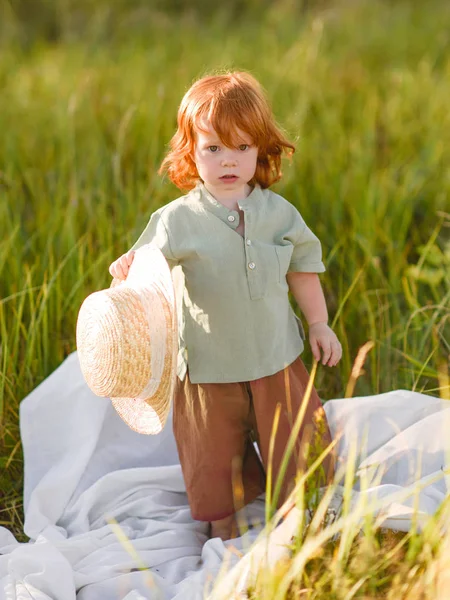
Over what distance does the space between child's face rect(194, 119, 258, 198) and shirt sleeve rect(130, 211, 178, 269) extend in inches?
5.7

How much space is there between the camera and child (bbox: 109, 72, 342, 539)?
73.4 inches

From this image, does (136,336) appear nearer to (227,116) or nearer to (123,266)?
(123,266)

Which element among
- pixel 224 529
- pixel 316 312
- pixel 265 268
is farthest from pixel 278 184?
pixel 224 529

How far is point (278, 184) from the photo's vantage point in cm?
326

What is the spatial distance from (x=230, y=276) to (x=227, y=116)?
0.35 metres

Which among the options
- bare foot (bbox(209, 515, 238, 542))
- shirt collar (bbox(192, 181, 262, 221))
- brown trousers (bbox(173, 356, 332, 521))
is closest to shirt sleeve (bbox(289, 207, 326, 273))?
shirt collar (bbox(192, 181, 262, 221))

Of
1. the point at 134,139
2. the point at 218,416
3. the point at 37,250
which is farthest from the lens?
the point at 134,139

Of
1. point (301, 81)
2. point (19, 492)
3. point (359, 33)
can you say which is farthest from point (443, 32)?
point (19, 492)

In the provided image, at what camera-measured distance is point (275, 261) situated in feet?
6.26

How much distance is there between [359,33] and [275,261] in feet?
15.6

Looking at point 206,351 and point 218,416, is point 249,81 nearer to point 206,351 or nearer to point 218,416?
point 206,351

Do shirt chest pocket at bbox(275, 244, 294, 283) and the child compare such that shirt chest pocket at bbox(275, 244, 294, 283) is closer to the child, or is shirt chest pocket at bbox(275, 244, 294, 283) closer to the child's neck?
the child

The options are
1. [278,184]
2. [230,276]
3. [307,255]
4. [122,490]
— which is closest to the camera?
[230,276]

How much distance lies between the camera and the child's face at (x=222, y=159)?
185cm
